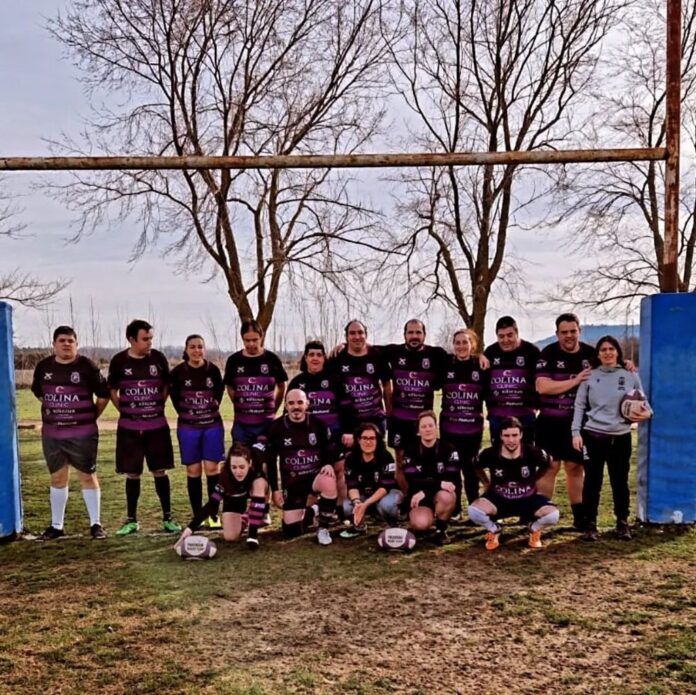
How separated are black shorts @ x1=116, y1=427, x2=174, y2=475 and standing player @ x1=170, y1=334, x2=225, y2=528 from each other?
14 centimetres

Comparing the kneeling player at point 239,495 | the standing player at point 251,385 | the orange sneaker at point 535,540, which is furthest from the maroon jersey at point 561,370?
the kneeling player at point 239,495

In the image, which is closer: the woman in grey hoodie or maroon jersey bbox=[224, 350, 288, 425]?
the woman in grey hoodie

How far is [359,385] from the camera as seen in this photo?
6.28 m

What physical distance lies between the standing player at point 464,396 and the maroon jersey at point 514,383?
102 millimetres

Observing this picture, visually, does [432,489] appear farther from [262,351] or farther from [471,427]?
[262,351]

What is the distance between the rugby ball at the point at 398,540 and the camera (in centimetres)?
543

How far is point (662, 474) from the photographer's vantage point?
606 centimetres

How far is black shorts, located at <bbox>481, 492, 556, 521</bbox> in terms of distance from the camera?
563 centimetres

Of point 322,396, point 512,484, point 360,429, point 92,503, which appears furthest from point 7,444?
point 512,484

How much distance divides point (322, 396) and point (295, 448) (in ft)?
1.74

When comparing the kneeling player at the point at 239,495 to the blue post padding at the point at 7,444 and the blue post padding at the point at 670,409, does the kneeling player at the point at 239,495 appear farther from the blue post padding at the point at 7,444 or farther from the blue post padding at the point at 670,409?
the blue post padding at the point at 670,409

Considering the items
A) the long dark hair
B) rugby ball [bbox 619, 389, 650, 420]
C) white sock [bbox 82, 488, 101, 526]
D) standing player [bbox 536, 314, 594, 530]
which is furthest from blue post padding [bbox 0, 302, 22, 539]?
rugby ball [bbox 619, 389, 650, 420]

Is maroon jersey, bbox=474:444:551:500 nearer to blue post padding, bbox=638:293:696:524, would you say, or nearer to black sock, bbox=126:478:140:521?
blue post padding, bbox=638:293:696:524

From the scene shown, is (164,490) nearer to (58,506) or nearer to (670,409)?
(58,506)
